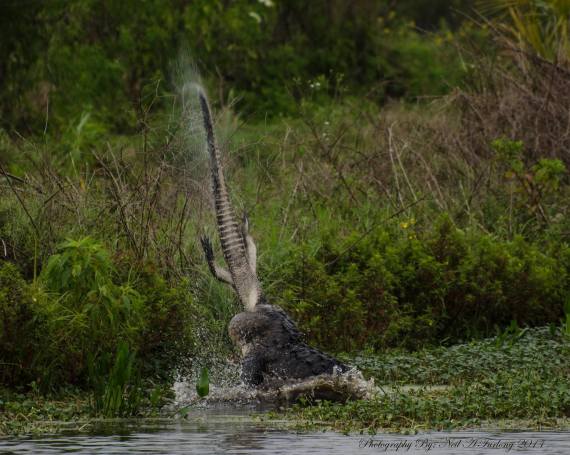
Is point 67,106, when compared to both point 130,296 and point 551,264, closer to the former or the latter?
point 551,264

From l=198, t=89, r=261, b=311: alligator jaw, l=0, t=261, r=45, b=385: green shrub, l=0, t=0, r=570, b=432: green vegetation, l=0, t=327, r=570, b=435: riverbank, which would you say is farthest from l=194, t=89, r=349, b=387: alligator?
l=0, t=261, r=45, b=385: green shrub

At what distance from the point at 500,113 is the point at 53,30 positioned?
7.40 metres

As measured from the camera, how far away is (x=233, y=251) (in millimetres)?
9586

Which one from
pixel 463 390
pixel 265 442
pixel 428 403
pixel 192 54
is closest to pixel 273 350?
pixel 463 390

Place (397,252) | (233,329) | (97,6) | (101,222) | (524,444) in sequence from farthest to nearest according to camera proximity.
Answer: (97,6), (397,252), (101,222), (233,329), (524,444)

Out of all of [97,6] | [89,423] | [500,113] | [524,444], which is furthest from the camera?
[97,6]

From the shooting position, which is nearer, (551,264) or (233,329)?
(233,329)

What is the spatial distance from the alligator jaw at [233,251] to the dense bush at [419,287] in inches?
72.8

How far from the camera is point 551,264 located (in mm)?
13117

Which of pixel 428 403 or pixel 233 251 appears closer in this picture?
pixel 428 403

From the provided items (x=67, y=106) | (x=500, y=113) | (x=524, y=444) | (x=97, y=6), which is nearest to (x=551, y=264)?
(x=500, y=113)

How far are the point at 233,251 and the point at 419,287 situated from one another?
3.41 m

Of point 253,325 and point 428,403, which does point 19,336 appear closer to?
point 253,325

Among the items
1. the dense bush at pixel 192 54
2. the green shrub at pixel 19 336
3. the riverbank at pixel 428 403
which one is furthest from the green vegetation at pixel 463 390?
the dense bush at pixel 192 54
